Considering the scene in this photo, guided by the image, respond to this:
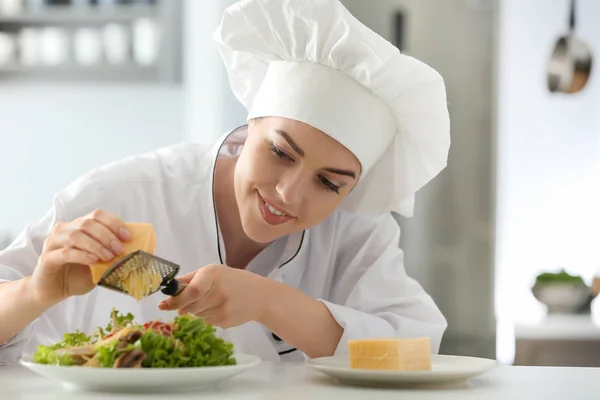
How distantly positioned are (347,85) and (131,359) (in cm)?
75

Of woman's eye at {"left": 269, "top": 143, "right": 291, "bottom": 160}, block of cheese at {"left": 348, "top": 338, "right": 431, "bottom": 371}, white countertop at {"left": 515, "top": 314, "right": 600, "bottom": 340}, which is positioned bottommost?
white countertop at {"left": 515, "top": 314, "right": 600, "bottom": 340}

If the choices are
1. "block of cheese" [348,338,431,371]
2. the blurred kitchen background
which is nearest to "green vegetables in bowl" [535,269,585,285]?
the blurred kitchen background

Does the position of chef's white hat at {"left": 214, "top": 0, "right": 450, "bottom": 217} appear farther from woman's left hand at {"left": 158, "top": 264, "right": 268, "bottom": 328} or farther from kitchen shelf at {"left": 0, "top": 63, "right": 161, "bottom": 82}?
kitchen shelf at {"left": 0, "top": 63, "right": 161, "bottom": 82}

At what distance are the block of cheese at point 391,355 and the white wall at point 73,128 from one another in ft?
8.60

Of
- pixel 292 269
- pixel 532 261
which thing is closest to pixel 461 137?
pixel 532 261

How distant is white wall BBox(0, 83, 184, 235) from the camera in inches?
146

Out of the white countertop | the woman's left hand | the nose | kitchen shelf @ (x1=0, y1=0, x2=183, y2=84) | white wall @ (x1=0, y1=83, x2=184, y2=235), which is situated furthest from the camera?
white wall @ (x1=0, y1=83, x2=184, y2=235)

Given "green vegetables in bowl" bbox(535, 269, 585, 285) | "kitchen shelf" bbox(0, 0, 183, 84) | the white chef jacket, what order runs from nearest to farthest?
the white chef jacket, "green vegetables in bowl" bbox(535, 269, 585, 285), "kitchen shelf" bbox(0, 0, 183, 84)

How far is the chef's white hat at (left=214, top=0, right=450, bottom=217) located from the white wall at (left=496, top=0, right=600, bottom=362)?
186 centimetres

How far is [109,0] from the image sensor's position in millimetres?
3555

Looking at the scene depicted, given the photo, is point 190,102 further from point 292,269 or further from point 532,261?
point 292,269

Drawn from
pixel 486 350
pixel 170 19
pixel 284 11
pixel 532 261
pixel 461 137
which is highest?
pixel 170 19

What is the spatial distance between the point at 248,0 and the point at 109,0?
6.79 feet

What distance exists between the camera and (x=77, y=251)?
1131mm
